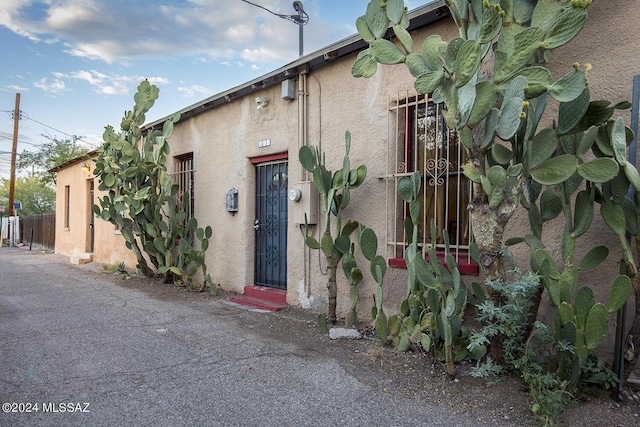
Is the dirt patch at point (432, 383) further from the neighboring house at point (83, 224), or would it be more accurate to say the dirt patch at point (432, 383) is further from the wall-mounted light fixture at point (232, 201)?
the neighboring house at point (83, 224)

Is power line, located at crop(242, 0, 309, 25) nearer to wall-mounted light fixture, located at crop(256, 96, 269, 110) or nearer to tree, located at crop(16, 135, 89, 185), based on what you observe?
wall-mounted light fixture, located at crop(256, 96, 269, 110)

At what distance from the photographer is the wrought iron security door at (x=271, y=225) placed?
22.0 feet

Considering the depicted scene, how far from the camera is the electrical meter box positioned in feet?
18.8

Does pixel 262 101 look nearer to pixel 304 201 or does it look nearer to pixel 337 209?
pixel 304 201

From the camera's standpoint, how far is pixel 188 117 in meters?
8.57

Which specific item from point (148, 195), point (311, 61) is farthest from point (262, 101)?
point (148, 195)

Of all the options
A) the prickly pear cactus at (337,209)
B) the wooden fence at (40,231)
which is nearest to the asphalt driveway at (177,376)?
the prickly pear cactus at (337,209)

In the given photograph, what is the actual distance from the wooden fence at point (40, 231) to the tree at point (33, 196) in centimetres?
910

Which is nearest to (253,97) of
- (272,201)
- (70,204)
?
(272,201)

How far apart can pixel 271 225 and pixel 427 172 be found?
118 inches

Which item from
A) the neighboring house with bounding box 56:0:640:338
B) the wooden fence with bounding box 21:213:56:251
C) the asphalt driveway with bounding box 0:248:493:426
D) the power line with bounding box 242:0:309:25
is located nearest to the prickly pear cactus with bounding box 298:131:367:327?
the neighboring house with bounding box 56:0:640:338

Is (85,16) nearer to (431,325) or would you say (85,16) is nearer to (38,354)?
(38,354)

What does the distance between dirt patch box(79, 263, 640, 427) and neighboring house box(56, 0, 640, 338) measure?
74 centimetres

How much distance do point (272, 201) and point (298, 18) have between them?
5890 mm
